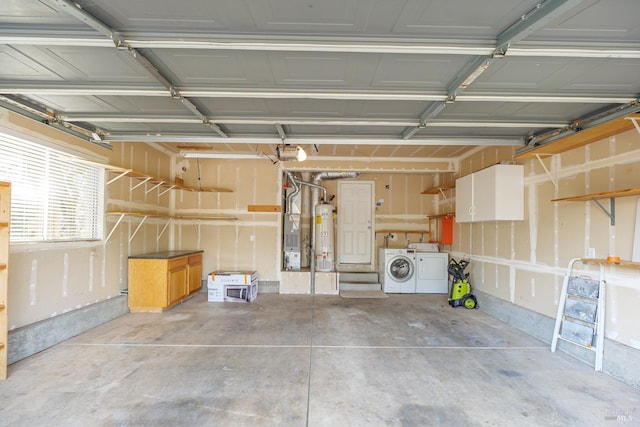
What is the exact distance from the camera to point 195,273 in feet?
18.0

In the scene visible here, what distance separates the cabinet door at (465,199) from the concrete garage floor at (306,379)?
5.34 feet

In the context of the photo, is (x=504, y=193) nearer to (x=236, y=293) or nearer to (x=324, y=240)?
(x=324, y=240)

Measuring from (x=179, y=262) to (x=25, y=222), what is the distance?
214cm

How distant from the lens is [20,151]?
9.29 feet

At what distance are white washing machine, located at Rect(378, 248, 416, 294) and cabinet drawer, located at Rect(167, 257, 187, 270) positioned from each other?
3837mm

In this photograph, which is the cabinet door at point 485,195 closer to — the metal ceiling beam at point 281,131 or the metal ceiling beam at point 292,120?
the metal ceiling beam at point 292,120

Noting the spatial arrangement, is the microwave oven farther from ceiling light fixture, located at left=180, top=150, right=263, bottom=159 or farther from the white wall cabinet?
the white wall cabinet

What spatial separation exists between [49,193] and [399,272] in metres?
5.58

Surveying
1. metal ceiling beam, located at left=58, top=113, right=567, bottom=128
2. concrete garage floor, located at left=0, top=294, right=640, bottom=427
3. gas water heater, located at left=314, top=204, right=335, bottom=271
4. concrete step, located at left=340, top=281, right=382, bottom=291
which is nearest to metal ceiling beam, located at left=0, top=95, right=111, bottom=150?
metal ceiling beam, located at left=58, top=113, right=567, bottom=128

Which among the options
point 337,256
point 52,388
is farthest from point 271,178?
point 52,388

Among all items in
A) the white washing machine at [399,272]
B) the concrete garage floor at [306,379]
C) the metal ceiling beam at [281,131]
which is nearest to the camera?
the concrete garage floor at [306,379]

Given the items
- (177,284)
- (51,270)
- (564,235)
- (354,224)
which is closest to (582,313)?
(564,235)

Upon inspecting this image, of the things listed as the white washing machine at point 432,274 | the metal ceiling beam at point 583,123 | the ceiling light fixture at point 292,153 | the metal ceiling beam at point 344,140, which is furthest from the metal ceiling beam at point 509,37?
the white washing machine at point 432,274

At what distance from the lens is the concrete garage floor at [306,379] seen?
79.8 inches
